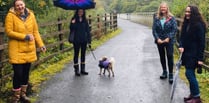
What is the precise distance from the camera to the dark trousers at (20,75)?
646cm

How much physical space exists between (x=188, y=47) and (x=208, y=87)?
174cm

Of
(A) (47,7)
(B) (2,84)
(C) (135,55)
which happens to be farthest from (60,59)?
(B) (2,84)

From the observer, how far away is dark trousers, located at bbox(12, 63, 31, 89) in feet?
21.2

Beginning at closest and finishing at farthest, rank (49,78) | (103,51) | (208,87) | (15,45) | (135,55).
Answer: (15,45) → (208,87) → (49,78) → (135,55) → (103,51)

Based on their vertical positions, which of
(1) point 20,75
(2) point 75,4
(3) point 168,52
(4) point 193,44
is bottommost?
(1) point 20,75

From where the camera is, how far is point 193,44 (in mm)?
6684

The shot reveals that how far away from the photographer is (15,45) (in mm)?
6402

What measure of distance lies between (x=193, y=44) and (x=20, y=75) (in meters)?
2.96

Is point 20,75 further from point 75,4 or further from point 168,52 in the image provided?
point 168,52

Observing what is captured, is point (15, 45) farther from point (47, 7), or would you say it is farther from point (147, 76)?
point (47, 7)

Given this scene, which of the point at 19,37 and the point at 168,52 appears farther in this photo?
the point at 168,52

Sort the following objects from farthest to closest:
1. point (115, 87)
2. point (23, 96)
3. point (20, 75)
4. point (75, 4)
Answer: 1. point (75, 4)
2. point (115, 87)
3. point (23, 96)
4. point (20, 75)

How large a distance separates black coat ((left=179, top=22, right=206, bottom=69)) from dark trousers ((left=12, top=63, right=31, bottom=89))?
2.72 m

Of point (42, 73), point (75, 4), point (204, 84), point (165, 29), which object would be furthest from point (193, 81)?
point (42, 73)
